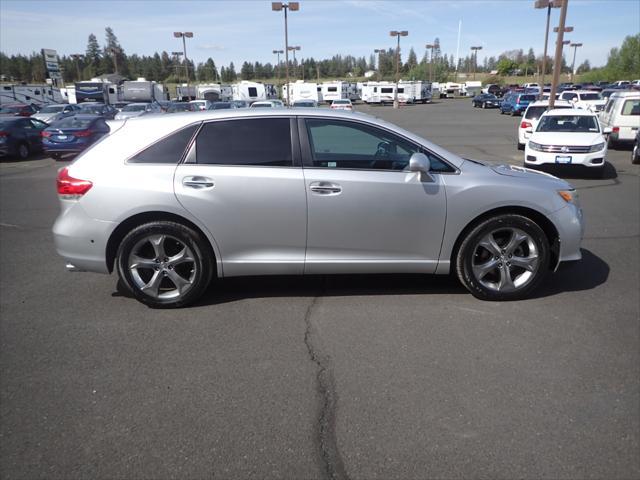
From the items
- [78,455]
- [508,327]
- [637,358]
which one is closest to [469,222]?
[508,327]

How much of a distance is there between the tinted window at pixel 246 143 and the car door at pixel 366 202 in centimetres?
19

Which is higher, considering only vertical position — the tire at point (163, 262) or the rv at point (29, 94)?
the rv at point (29, 94)

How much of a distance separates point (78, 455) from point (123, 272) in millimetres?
1991

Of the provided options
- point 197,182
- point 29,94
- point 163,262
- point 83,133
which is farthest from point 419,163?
point 29,94

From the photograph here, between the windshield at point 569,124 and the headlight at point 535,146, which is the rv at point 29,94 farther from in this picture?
the headlight at point 535,146

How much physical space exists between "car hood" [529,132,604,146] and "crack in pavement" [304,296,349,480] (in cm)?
1019

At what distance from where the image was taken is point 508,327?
161 inches

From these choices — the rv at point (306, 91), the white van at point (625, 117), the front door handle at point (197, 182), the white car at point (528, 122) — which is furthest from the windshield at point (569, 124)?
the rv at point (306, 91)

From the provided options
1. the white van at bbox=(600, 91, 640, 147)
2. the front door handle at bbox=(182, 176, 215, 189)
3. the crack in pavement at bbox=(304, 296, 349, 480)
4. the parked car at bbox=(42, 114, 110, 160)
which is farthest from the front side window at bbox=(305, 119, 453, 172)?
the white van at bbox=(600, 91, 640, 147)

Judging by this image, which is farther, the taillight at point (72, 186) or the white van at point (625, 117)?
the white van at point (625, 117)

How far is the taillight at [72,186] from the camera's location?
169 inches

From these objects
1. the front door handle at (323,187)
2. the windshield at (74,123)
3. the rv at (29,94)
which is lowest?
the windshield at (74,123)

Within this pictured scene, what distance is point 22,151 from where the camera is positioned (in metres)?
17.5

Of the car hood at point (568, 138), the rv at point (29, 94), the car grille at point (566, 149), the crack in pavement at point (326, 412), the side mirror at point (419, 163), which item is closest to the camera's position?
the crack in pavement at point (326, 412)
